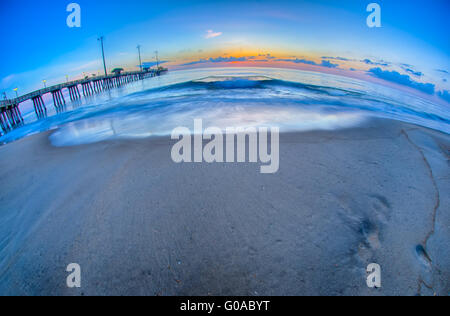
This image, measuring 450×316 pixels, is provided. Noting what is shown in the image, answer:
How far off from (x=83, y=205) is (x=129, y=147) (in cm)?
259

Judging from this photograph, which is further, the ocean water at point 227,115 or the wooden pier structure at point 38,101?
the wooden pier structure at point 38,101

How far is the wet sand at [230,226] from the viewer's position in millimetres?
2172

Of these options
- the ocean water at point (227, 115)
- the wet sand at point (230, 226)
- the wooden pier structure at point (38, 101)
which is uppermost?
the wooden pier structure at point (38, 101)

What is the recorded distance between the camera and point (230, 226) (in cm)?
282

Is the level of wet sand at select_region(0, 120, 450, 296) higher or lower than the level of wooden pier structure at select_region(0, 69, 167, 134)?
lower

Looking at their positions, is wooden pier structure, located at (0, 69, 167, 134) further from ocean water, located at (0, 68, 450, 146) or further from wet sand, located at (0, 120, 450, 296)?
wet sand, located at (0, 120, 450, 296)

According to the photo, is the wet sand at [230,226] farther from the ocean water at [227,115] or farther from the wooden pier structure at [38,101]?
the wooden pier structure at [38,101]

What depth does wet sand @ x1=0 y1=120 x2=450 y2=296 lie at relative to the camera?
2.17 meters

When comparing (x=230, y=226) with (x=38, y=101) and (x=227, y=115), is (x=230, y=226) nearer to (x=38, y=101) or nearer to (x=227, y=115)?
(x=227, y=115)

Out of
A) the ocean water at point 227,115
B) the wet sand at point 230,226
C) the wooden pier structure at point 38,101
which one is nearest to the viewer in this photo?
the wet sand at point 230,226

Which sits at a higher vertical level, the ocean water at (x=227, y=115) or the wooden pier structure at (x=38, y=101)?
the wooden pier structure at (x=38, y=101)

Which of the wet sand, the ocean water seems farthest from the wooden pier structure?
the wet sand

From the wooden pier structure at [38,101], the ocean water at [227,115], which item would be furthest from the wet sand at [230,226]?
the wooden pier structure at [38,101]

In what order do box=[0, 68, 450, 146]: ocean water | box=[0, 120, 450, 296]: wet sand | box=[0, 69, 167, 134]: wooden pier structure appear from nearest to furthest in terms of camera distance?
box=[0, 120, 450, 296]: wet sand
box=[0, 68, 450, 146]: ocean water
box=[0, 69, 167, 134]: wooden pier structure
